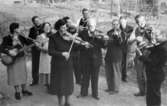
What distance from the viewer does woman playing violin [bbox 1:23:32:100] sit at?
18.6 feet

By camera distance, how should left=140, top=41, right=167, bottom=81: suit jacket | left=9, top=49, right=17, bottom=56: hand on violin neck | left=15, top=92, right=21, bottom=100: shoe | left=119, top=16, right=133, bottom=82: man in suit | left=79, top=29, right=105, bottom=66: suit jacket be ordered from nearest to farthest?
left=140, top=41, right=167, bottom=81: suit jacket < left=9, top=49, right=17, bottom=56: hand on violin neck < left=79, top=29, right=105, bottom=66: suit jacket < left=15, top=92, right=21, bottom=100: shoe < left=119, top=16, right=133, bottom=82: man in suit

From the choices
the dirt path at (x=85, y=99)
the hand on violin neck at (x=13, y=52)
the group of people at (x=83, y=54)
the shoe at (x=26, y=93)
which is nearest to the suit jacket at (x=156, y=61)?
the group of people at (x=83, y=54)

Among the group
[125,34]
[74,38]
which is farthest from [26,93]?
[125,34]

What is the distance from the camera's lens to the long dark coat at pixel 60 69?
5.14 meters

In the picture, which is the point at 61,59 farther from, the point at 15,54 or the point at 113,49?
the point at 113,49

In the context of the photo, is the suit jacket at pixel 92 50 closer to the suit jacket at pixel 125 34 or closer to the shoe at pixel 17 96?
the suit jacket at pixel 125 34

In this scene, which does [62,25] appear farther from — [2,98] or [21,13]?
[21,13]

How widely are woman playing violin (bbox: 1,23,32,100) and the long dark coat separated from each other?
0.91 meters

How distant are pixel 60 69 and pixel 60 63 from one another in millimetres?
113

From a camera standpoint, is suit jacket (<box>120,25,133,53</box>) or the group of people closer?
the group of people

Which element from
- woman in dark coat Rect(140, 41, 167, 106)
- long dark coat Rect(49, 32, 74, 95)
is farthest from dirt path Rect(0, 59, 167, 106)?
woman in dark coat Rect(140, 41, 167, 106)

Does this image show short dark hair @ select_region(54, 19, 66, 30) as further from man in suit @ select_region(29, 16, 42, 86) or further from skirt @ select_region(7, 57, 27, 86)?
man in suit @ select_region(29, 16, 42, 86)

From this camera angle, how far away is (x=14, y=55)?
5.67 meters

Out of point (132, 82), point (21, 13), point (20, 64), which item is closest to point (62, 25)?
point (20, 64)
